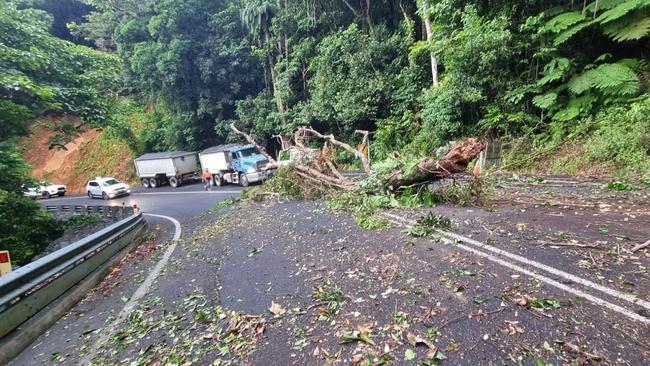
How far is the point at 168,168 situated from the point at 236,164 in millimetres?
8411

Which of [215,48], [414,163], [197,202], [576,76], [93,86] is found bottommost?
[197,202]

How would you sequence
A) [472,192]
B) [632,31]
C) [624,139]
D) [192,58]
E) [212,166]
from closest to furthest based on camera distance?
[472,192] → [624,139] → [632,31] → [212,166] → [192,58]

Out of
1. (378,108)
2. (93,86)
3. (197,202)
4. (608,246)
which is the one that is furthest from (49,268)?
(378,108)

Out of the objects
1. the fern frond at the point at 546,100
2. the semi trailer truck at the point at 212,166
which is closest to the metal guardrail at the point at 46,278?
the semi trailer truck at the point at 212,166

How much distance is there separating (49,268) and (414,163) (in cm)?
647

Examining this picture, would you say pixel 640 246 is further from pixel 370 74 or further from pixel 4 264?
pixel 370 74

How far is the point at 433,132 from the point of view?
15766 millimetres

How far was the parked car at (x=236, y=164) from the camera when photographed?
2084 centimetres

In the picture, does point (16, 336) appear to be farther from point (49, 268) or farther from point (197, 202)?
point (197, 202)

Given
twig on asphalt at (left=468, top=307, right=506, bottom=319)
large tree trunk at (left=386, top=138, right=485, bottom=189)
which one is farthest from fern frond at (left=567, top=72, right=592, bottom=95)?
twig on asphalt at (left=468, top=307, right=506, bottom=319)

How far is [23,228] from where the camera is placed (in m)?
10.2

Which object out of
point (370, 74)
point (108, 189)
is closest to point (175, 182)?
point (108, 189)

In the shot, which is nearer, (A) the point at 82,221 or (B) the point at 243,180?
(A) the point at 82,221

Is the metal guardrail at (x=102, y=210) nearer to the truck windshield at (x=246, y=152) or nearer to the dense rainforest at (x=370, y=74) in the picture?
the dense rainforest at (x=370, y=74)
